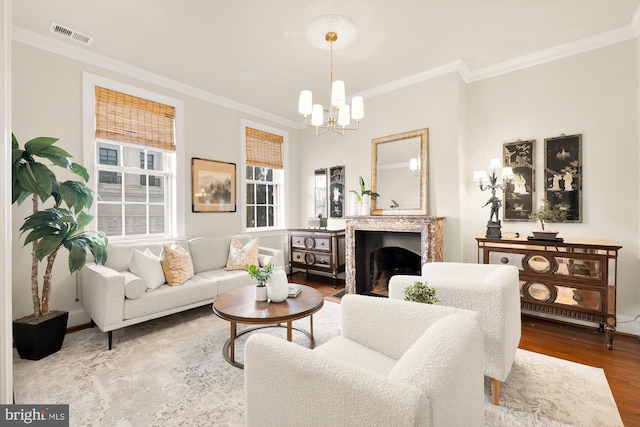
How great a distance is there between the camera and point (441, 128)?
3.57 m

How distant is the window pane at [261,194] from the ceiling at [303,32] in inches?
74.3

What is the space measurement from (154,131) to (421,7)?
3266 mm

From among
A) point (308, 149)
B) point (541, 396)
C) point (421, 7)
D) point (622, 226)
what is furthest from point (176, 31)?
point (622, 226)

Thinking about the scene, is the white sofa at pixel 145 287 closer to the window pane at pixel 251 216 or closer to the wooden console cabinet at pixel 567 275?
the window pane at pixel 251 216

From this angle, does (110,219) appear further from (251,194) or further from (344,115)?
(344,115)

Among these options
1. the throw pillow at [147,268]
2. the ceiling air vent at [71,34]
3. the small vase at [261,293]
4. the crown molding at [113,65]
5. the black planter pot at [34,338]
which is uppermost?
the ceiling air vent at [71,34]

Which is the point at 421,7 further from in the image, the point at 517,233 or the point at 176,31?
the point at 517,233

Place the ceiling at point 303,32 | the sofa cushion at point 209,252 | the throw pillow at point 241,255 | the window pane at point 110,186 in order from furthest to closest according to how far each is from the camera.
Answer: the throw pillow at point 241,255
the sofa cushion at point 209,252
the window pane at point 110,186
the ceiling at point 303,32

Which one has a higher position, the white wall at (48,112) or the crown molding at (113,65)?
the crown molding at (113,65)

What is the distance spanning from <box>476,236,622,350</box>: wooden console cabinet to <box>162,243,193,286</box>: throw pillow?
3.28 m

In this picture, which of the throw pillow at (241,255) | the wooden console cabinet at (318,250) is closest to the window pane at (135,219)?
the throw pillow at (241,255)

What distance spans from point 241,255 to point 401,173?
2.40 meters

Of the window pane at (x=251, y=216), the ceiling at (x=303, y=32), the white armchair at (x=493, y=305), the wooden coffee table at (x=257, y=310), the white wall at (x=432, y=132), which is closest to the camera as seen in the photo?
the white armchair at (x=493, y=305)

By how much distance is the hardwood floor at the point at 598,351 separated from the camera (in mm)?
1891
